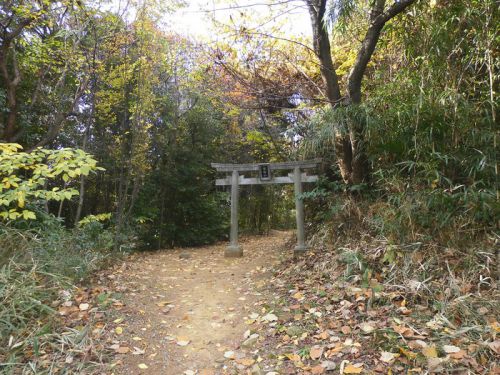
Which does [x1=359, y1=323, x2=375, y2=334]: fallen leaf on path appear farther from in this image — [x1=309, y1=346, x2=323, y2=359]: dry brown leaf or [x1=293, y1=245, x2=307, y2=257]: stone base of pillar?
[x1=293, y1=245, x2=307, y2=257]: stone base of pillar

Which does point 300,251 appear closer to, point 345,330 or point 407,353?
point 345,330

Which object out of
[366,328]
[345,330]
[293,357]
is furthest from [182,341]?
[366,328]

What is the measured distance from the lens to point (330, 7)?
480 cm

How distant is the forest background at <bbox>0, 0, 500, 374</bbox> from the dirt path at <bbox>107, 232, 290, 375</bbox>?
818 millimetres

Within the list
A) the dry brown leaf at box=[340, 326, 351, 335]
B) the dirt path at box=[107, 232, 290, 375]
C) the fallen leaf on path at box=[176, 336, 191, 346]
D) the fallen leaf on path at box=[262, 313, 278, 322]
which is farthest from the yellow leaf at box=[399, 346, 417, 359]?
the fallen leaf on path at box=[176, 336, 191, 346]

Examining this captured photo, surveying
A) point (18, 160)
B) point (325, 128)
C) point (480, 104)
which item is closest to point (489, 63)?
point (480, 104)

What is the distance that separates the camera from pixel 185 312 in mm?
4082

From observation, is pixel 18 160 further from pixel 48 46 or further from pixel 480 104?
pixel 480 104

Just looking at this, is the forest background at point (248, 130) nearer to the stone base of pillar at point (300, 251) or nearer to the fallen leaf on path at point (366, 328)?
the stone base of pillar at point (300, 251)

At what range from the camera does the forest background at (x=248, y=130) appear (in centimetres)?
372

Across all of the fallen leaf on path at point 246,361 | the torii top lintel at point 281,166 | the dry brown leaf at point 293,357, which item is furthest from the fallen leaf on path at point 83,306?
the torii top lintel at point 281,166

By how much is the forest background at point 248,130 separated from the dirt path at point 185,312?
818mm

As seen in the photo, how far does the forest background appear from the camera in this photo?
3721 millimetres

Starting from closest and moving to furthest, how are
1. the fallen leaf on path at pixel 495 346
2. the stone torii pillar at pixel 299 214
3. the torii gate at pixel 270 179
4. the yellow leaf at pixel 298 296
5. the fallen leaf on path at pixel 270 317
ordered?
the fallen leaf on path at pixel 495 346, the fallen leaf on path at pixel 270 317, the yellow leaf at pixel 298 296, the stone torii pillar at pixel 299 214, the torii gate at pixel 270 179
